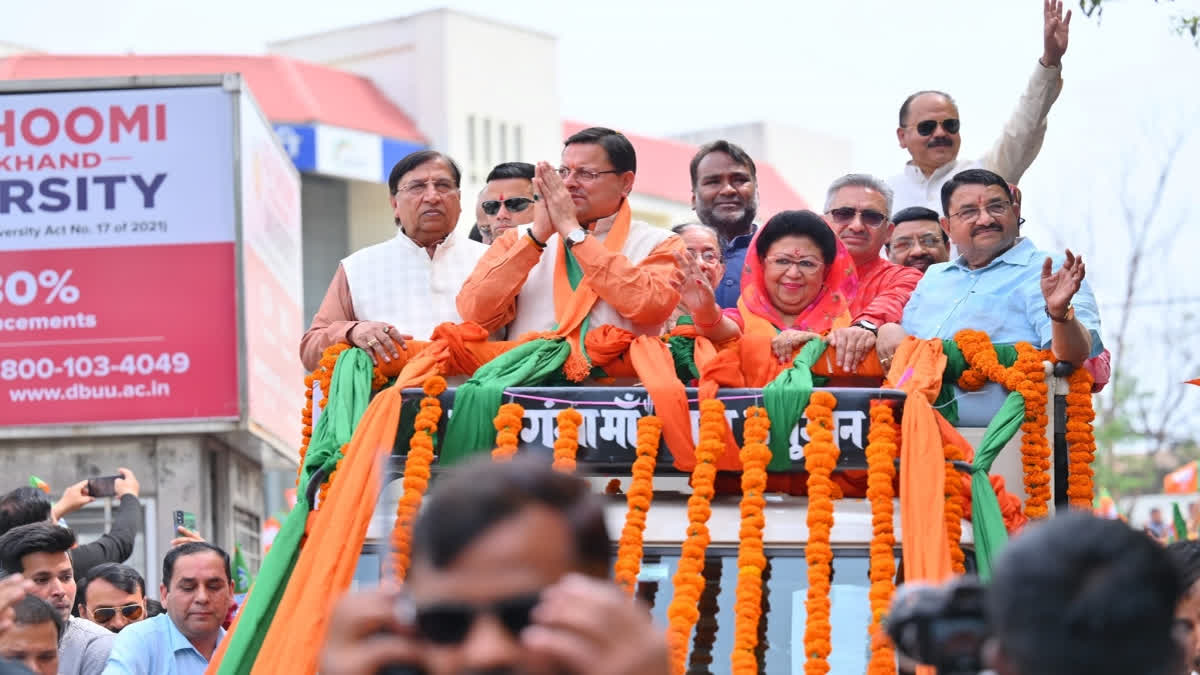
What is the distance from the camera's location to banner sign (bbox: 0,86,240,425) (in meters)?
15.8

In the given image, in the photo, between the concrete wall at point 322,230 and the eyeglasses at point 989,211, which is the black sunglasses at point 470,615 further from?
the concrete wall at point 322,230

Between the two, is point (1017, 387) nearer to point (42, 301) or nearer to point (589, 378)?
point (589, 378)

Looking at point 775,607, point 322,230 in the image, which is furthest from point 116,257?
point 322,230

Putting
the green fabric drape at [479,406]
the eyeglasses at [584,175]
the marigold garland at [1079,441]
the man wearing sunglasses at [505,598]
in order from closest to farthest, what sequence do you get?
1. the man wearing sunglasses at [505,598]
2. the green fabric drape at [479,406]
3. the marigold garland at [1079,441]
4. the eyeglasses at [584,175]

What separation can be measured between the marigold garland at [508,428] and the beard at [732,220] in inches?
114

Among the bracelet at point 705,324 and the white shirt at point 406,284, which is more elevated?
the white shirt at point 406,284

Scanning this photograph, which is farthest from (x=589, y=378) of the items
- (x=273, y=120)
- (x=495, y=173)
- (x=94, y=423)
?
(x=273, y=120)

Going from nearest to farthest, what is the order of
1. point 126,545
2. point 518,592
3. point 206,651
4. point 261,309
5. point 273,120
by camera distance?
point 518,592
point 206,651
point 126,545
point 261,309
point 273,120

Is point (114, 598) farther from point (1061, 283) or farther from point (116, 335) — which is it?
point (116, 335)

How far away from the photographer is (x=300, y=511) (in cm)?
556

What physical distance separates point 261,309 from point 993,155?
9.18m

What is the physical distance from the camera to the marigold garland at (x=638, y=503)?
5160 millimetres

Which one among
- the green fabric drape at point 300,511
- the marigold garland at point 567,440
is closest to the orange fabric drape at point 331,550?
the green fabric drape at point 300,511

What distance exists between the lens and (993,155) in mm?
9047
